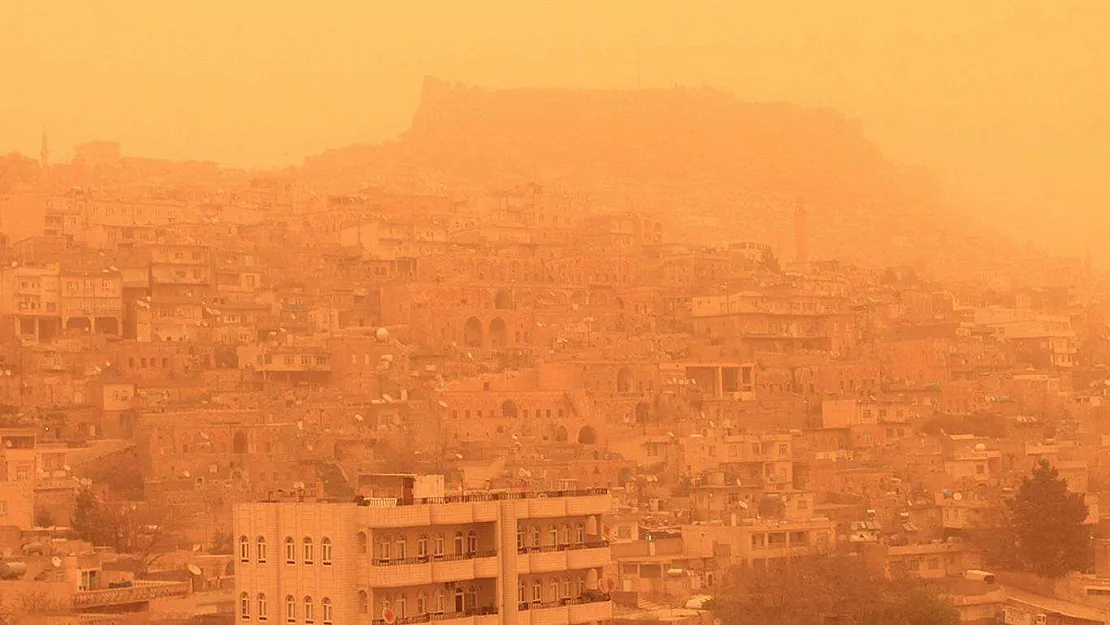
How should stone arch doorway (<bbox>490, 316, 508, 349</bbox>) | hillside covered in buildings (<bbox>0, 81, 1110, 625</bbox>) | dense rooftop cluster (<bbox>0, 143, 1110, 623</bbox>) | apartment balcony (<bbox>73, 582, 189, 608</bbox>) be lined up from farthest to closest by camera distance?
1. stone arch doorway (<bbox>490, 316, 508, 349</bbox>)
2. dense rooftop cluster (<bbox>0, 143, 1110, 623</bbox>)
3. apartment balcony (<bbox>73, 582, 189, 608</bbox>)
4. hillside covered in buildings (<bbox>0, 81, 1110, 625</bbox>)

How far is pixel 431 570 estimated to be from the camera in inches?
537

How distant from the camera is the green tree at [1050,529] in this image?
27312 mm

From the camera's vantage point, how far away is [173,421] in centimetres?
2928

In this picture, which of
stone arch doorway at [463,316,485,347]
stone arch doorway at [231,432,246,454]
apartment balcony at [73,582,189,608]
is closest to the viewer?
apartment balcony at [73,582,189,608]

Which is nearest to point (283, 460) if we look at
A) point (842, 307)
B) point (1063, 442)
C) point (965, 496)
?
point (965, 496)

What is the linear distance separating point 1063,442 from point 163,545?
1520 cm

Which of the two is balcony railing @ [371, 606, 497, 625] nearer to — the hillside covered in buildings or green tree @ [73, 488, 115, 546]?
the hillside covered in buildings

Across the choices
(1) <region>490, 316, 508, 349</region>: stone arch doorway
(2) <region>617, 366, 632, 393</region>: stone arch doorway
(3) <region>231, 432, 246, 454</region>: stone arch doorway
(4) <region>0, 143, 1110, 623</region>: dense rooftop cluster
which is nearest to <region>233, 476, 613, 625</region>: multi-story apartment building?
(4) <region>0, 143, 1110, 623</region>: dense rooftop cluster

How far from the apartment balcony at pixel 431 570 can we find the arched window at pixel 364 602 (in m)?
0.11

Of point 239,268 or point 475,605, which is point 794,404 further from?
point 475,605

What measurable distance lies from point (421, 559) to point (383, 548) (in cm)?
32

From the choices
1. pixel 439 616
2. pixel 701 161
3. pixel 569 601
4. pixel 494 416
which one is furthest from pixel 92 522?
pixel 701 161

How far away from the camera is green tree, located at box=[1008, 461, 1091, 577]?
2731 cm

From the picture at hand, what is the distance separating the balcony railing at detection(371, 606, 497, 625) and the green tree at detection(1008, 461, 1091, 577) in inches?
A: 587
